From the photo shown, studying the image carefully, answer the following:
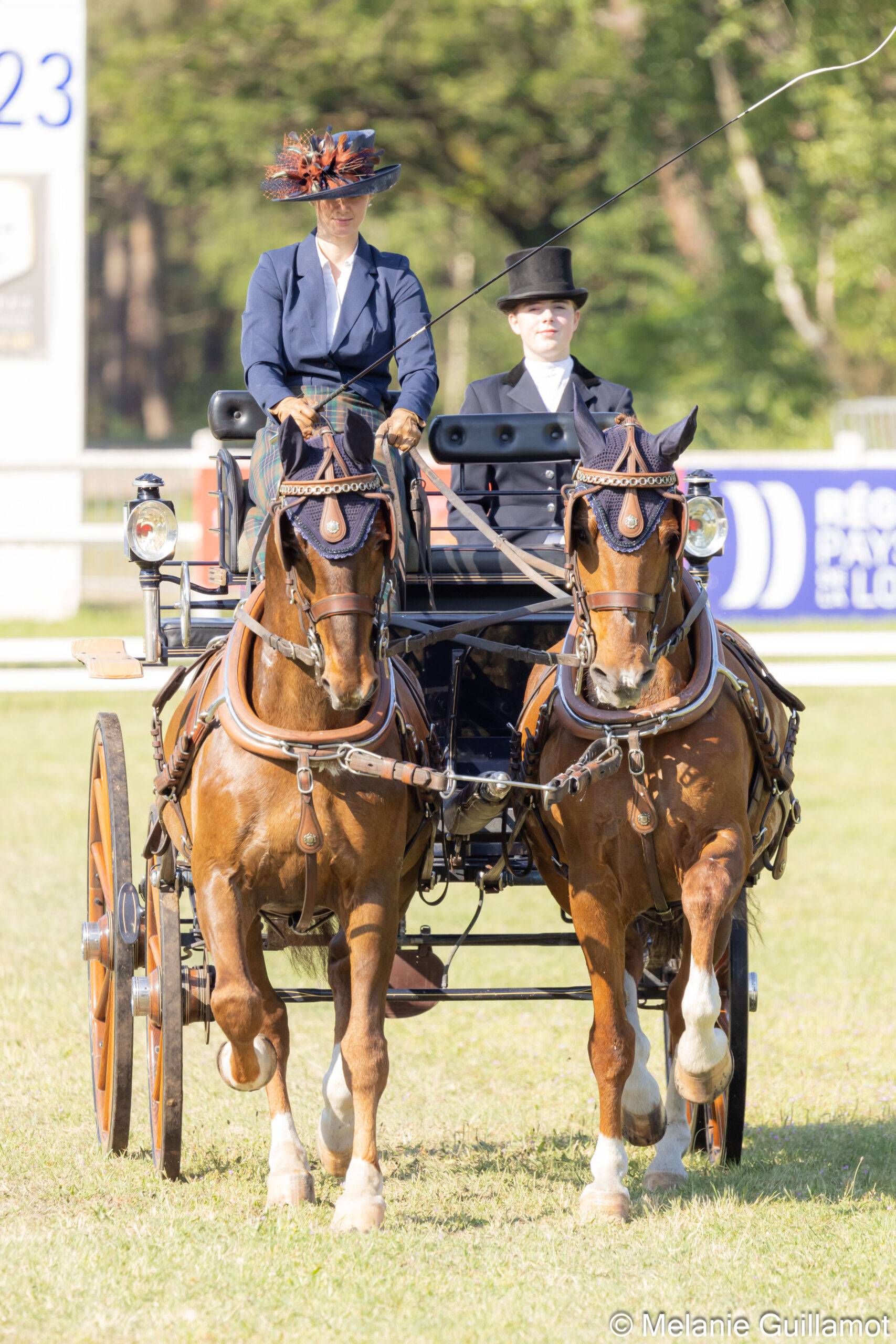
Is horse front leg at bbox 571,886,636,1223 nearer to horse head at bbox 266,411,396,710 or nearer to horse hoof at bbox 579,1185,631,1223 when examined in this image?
horse hoof at bbox 579,1185,631,1223

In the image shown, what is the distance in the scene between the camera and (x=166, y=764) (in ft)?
16.0

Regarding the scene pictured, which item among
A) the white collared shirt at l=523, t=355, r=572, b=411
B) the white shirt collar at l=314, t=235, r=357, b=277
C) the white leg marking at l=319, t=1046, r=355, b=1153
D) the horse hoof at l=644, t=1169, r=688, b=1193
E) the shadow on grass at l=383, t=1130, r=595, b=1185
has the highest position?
the white shirt collar at l=314, t=235, r=357, b=277

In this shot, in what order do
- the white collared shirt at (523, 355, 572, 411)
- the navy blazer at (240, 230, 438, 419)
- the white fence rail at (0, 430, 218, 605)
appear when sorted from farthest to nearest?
the white fence rail at (0, 430, 218, 605), the white collared shirt at (523, 355, 572, 411), the navy blazer at (240, 230, 438, 419)

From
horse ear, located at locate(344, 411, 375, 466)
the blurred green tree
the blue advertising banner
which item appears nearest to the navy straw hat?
horse ear, located at locate(344, 411, 375, 466)

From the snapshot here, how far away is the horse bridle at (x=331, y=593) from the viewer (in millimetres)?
4102

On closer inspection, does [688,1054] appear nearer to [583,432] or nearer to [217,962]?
[217,962]

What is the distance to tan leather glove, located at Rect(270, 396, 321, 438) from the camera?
4.53 m

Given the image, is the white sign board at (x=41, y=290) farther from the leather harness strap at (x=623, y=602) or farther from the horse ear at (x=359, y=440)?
the leather harness strap at (x=623, y=602)

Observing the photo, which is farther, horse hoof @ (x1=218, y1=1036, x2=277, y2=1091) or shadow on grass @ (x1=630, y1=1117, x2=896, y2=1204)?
shadow on grass @ (x1=630, y1=1117, x2=896, y2=1204)

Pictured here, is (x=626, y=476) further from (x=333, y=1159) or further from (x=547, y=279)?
(x=547, y=279)

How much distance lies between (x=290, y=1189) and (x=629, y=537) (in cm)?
191

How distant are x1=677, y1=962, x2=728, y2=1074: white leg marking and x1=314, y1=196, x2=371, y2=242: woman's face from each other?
2.30m

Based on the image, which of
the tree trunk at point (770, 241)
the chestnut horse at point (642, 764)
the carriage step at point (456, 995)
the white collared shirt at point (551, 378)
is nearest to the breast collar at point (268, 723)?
the chestnut horse at point (642, 764)

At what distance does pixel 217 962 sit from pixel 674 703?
1.30 m
